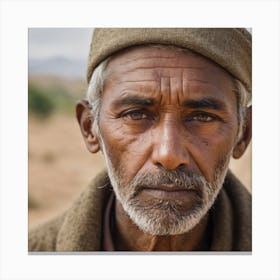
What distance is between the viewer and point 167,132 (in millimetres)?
2420

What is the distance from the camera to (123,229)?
2578mm

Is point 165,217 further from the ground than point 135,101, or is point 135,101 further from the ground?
point 135,101

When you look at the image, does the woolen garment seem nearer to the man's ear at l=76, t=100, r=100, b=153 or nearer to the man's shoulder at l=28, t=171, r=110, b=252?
the man's shoulder at l=28, t=171, r=110, b=252

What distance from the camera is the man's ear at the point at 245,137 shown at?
8.38 feet

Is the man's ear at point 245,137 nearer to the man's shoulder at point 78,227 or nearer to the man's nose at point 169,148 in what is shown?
the man's nose at point 169,148

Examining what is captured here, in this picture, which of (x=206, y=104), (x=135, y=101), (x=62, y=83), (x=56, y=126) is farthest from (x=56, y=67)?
(x=206, y=104)

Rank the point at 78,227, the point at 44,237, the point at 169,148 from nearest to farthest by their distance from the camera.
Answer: the point at 169,148 < the point at 78,227 < the point at 44,237

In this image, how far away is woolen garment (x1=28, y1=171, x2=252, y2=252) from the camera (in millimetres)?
2516

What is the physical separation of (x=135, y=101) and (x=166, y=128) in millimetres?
171

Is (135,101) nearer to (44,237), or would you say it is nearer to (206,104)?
(206,104)

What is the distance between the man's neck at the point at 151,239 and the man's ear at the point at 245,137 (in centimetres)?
32

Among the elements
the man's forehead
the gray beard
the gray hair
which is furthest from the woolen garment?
the man's forehead
